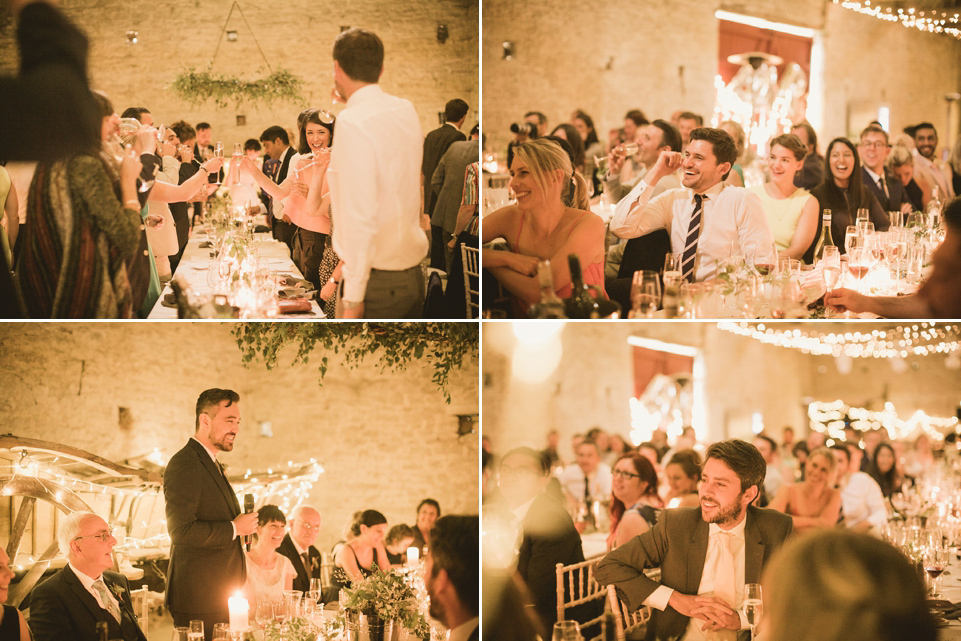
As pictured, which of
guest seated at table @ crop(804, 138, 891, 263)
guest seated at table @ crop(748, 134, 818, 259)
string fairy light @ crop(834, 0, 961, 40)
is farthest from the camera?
string fairy light @ crop(834, 0, 961, 40)

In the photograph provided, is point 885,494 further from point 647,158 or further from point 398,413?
point 398,413

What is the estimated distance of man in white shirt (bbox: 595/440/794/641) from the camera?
3154mm

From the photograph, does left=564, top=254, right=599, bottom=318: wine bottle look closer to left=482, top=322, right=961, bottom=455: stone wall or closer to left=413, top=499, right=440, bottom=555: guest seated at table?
left=482, top=322, right=961, bottom=455: stone wall

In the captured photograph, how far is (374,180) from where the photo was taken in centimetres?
310

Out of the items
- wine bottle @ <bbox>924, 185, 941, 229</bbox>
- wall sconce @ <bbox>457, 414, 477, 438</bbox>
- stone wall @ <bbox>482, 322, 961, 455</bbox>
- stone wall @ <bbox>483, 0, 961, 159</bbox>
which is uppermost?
stone wall @ <bbox>483, 0, 961, 159</bbox>

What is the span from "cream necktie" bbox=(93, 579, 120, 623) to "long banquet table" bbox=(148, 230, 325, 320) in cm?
98

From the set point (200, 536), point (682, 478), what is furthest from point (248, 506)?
point (682, 478)

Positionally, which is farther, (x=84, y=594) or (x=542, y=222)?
(x=542, y=222)

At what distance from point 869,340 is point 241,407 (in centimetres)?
243

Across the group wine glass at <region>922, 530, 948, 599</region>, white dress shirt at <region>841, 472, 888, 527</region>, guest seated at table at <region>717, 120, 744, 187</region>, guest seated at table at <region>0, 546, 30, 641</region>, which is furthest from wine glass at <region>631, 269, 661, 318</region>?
guest seated at table at <region>0, 546, 30, 641</region>

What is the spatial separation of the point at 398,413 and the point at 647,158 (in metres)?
1.36

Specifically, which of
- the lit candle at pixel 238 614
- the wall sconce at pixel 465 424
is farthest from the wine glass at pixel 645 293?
the lit candle at pixel 238 614

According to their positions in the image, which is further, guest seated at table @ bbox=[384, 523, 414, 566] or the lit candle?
guest seated at table @ bbox=[384, 523, 414, 566]

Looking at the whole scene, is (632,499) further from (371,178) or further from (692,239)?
(371,178)
